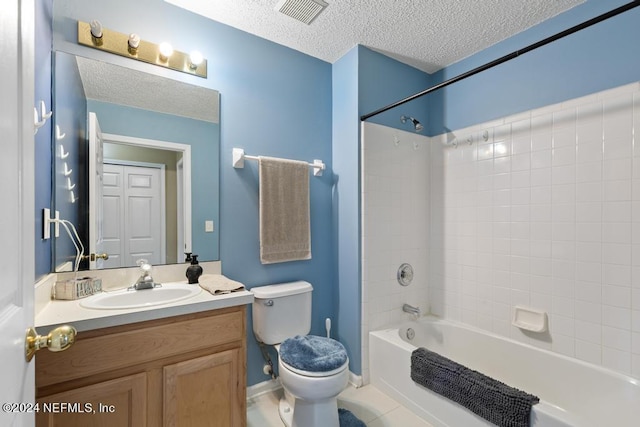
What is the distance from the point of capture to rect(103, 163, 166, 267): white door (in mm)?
1606

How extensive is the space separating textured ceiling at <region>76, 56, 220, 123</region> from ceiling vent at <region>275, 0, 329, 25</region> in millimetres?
662

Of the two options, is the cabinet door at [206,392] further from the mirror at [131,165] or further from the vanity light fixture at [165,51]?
the vanity light fixture at [165,51]

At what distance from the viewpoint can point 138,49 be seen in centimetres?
168

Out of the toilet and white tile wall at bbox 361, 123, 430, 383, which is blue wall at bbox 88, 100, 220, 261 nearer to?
the toilet

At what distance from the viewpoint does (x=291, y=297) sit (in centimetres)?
202

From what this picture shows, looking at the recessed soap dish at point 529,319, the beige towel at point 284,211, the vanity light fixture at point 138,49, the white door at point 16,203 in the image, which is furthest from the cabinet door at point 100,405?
the recessed soap dish at point 529,319

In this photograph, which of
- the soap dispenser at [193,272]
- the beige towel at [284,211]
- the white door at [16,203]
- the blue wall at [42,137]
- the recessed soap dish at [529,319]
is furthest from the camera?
the beige towel at [284,211]

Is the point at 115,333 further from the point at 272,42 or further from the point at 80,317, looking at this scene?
the point at 272,42

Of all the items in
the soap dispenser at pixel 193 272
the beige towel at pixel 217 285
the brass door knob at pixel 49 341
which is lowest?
the beige towel at pixel 217 285

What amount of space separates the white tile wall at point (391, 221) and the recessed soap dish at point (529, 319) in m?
0.70

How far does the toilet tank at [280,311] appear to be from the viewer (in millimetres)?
1923

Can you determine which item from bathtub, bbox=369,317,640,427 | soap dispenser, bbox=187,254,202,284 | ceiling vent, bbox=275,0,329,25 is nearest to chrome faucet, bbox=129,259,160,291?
soap dispenser, bbox=187,254,202,284

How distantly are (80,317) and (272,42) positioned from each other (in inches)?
79.4

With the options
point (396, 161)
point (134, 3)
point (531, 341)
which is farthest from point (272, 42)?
point (531, 341)
